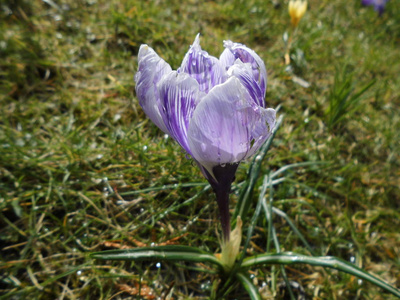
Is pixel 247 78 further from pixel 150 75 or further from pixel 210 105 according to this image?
pixel 150 75

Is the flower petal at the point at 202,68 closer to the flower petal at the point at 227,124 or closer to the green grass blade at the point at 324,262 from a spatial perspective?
the flower petal at the point at 227,124

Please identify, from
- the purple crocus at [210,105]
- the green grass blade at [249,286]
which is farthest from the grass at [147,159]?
the purple crocus at [210,105]

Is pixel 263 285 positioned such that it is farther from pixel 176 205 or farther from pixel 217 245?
pixel 176 205

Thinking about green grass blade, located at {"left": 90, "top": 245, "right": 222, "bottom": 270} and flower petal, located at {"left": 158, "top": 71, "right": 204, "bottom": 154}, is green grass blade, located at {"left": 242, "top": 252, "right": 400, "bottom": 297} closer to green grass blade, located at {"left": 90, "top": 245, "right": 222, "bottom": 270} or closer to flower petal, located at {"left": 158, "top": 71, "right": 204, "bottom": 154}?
green grass blade, located at {"left": 90, "top": 245, "right": 222, "bottom": 270}

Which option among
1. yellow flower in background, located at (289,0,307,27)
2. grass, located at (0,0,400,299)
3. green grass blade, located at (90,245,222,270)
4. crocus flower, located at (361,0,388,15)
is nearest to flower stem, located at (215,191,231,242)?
green grass blade, located at (90,245,222,270)

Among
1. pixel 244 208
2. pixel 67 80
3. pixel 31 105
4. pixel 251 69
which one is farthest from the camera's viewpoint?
pixel 67 80

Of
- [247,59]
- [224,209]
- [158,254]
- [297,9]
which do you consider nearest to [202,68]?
[247,59]

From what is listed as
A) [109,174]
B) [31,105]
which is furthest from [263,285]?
[31,105]
